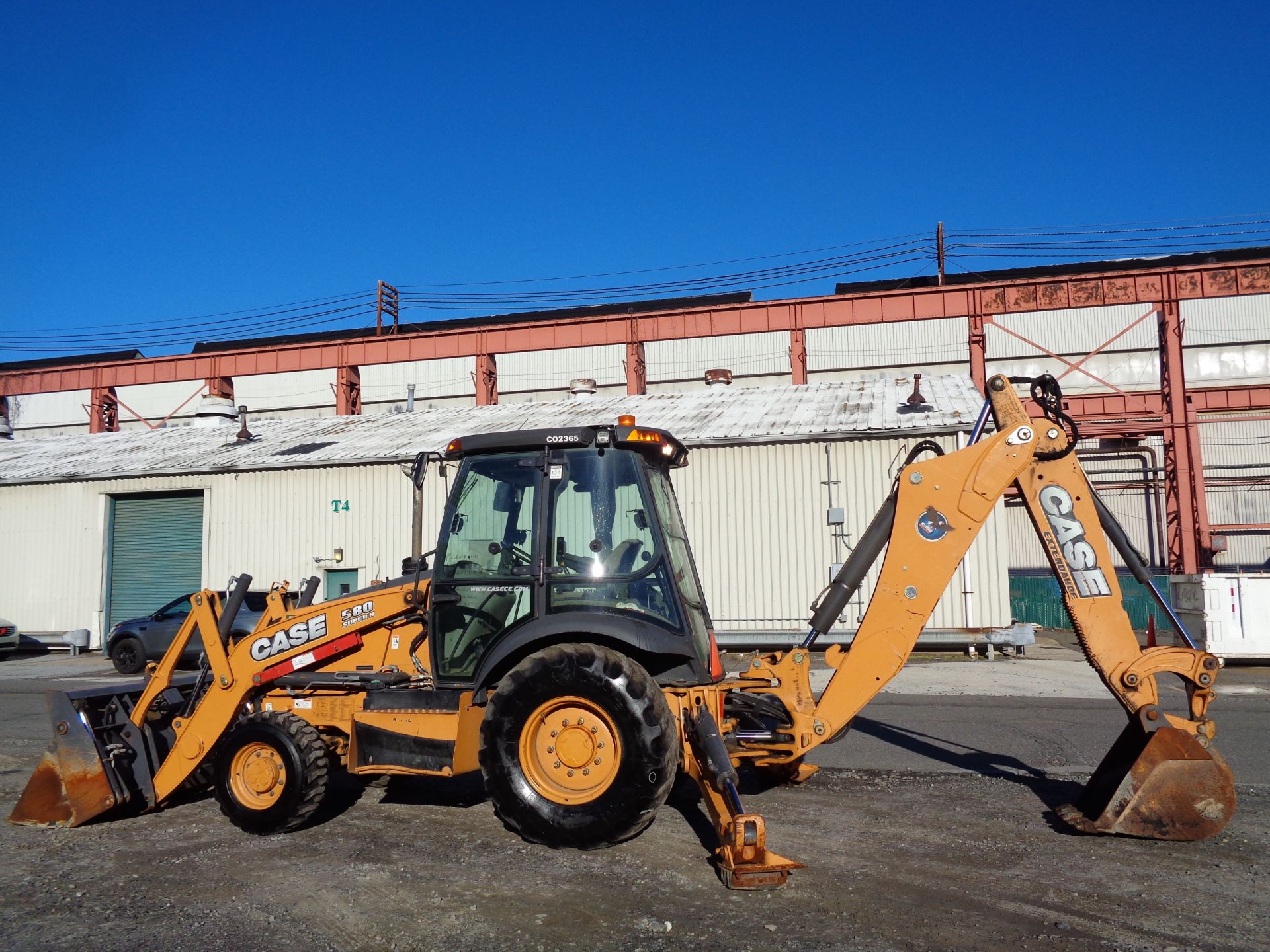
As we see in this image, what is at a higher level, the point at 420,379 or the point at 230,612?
the point at 420,379

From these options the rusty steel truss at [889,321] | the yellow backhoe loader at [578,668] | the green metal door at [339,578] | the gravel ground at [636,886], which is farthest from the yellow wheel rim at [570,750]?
the rusty steel truss at [889,321]

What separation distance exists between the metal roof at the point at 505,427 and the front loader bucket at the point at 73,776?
13423mm

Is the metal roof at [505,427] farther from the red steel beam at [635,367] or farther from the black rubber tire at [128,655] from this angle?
the red steel beam at [635,367]

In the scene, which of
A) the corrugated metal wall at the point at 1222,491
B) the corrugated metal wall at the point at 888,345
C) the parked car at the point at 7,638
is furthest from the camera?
the corrugated metal wall at the point at 888,345

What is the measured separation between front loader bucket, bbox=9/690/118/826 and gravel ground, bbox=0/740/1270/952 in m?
0.17

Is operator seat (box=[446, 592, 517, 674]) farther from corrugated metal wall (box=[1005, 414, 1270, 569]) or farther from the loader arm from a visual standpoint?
corrugated metal wall (box=[1005, 414, 1270, 569])

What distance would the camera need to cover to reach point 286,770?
5645mm

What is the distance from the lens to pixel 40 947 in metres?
4.05

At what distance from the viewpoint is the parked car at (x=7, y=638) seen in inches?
816

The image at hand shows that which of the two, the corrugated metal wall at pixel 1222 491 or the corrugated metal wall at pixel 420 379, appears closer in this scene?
the corrugated metal wall at pixel 1222 491

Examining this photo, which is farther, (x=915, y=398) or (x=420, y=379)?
(x=420, y=379)

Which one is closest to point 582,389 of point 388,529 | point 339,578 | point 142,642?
point 388,529

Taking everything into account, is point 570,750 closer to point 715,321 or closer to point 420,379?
point 715,321

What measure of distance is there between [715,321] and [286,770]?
1155 inches
